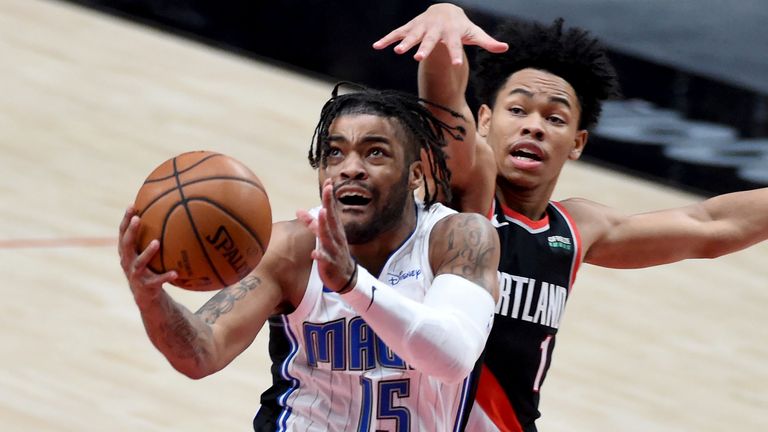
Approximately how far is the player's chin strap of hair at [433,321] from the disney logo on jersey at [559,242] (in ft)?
2.95

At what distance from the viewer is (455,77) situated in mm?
3832

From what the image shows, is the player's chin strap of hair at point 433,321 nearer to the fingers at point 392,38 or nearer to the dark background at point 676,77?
the fingers at point 392,38

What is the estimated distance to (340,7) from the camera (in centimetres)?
1094

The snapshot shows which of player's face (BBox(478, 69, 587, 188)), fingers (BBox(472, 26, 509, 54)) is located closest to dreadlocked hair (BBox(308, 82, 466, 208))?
fingers (BBox(472, 26, 509, 54))

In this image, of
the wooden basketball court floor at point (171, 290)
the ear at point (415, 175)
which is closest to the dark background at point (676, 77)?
the wooden basketball court floor at point (171, 290)

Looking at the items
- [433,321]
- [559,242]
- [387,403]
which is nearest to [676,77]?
[559,242]

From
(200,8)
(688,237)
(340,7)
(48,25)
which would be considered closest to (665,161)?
(340,7)

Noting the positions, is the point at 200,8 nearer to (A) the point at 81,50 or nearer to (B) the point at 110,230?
(A) the point at 81,50

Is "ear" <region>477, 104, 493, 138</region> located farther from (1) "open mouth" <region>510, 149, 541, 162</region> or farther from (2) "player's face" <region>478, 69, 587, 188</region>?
(1) "open mouth" <region>510, 149, 541, 162</region>

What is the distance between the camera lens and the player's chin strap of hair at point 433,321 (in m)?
3.12

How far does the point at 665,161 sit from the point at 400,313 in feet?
24.4

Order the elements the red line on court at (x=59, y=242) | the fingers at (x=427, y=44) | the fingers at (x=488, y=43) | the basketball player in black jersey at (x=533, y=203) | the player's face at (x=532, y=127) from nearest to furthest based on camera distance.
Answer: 1. the fingers at (x=427, y=44)
2. the fingers at (x=488, y=43)
3. the basketball player in black jersey at (x=533, y=203)
4. the player's face at (x=532, y=127)
5. the red line on court at (x=59, y=242)

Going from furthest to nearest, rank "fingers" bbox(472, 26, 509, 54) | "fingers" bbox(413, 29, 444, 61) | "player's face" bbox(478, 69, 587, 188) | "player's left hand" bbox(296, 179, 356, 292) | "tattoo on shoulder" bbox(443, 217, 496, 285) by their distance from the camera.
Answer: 1. "player's face" bbox(478, 69, 587, 188)
2. "fingers" bbox(472, 26, 509, 54)
3. "fingers" bbox(413, 29, 444, 61)
4. "tattoo on shoulder" bbox(443, 217, 496, 285)
5. "player's left hand" bbox(296, 179, 356, 292)

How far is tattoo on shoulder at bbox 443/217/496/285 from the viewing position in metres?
3.41
